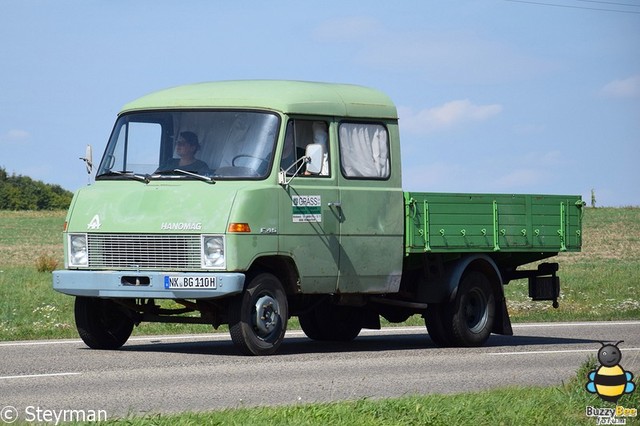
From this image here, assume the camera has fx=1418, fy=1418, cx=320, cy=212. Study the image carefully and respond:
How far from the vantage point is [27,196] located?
100 meters

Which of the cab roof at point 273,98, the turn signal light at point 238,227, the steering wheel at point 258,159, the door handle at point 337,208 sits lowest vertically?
the turn signal light at point 238,227

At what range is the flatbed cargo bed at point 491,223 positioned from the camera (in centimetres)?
1639

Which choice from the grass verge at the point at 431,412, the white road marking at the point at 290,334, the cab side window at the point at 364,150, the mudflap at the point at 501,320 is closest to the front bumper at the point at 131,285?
the white road marking at the point at 290,334

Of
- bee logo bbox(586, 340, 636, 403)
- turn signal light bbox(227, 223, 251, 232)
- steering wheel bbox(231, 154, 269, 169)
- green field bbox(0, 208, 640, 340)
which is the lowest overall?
green field bbox(0, 208, 640, 340)

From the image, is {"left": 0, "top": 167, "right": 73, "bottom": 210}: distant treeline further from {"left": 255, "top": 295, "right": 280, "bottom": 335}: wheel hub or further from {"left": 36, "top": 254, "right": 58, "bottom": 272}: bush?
{"left": 255, "top": 295, "right": 280, "bottom": 335}: wheel hub

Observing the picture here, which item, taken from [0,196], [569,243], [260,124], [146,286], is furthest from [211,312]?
[0,196]

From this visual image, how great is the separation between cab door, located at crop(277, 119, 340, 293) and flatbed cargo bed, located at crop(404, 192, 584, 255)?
3.99 ft

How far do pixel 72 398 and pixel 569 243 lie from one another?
30.9ft

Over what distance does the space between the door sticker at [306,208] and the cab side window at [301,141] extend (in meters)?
0.27

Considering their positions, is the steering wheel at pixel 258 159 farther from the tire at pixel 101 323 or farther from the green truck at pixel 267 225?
the tire at pixel 101 323

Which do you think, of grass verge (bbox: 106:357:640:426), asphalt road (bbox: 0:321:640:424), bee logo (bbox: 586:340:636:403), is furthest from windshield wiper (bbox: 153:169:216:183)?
bee logo (bbox: 586:340:636:403)

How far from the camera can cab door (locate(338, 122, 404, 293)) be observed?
1570cm

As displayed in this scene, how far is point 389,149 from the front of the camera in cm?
1634

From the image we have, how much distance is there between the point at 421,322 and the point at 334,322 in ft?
19.8
